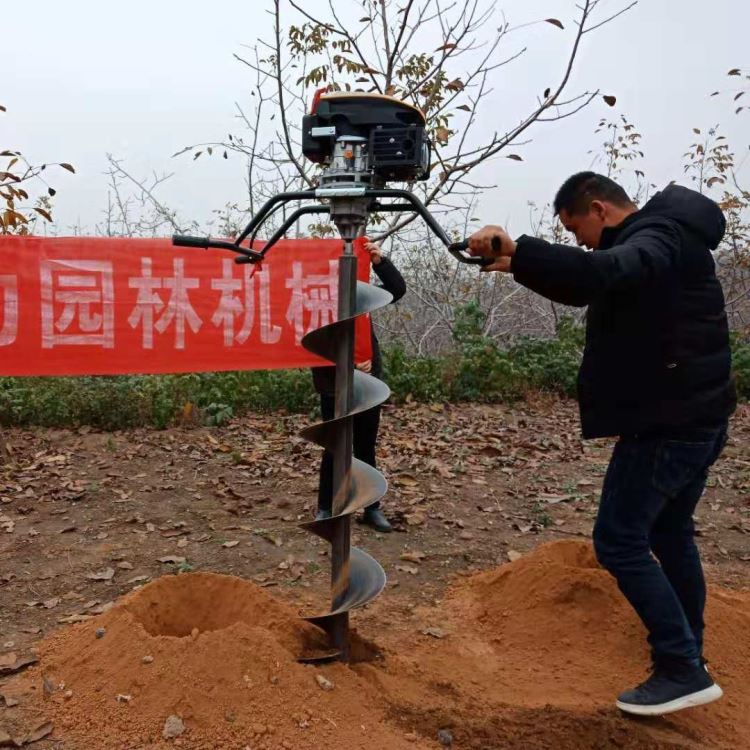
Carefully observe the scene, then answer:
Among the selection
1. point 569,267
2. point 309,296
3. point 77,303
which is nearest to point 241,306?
point 309,296

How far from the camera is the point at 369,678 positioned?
2783 mm

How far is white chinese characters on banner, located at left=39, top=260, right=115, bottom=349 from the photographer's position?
Result: 5.85 meters

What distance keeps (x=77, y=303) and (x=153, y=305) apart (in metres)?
0.58

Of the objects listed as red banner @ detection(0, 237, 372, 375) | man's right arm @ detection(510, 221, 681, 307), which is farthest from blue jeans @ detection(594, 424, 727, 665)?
red banner @ detection(0, 237, 372, 375)

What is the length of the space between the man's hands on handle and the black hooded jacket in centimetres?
47

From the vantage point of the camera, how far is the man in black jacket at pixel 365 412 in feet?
14.2

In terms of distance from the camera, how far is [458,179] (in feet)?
21.6

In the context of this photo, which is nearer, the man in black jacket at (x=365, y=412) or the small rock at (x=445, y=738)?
the small rock at (x=445, y=738)

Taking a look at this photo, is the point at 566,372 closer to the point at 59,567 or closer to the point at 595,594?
the point at 595,594

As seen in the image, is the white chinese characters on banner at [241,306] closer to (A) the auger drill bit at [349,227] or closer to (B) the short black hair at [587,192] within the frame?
(A) the auger drill bit at [349,227]

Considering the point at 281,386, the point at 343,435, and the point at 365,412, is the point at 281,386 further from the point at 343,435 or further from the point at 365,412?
the point at 343,435

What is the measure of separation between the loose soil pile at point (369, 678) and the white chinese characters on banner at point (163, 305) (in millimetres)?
3244

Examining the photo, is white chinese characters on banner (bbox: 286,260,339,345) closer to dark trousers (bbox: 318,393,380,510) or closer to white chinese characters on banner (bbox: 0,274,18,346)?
dark trousers (bbox: 318,393,380,510)

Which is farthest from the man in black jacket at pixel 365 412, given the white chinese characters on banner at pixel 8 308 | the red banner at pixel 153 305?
the white chinese characters on banner at pixel 8 308
